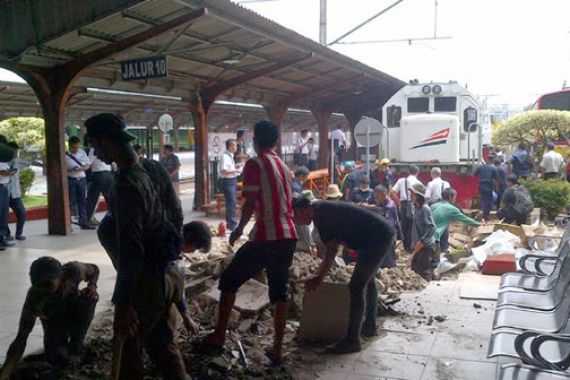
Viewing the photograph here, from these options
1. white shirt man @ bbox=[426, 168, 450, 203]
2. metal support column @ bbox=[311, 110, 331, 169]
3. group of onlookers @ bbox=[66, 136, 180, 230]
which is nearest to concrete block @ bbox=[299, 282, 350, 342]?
A: group of onlookers @ bbox=[66, 136, 180, 230]

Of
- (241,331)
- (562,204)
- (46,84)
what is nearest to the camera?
(241,331)

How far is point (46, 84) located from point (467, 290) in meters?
7.78

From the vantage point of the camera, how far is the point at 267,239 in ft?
15.4

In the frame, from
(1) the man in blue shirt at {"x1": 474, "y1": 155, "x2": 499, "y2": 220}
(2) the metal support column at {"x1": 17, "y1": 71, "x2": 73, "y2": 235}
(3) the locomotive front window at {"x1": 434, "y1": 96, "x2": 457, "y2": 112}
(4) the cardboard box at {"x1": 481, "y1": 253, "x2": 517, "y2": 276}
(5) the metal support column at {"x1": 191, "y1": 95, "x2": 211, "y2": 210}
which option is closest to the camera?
(4) the cardboard box at {"x1": 481, "y1": 253, "x2": 517, "y2": 276}

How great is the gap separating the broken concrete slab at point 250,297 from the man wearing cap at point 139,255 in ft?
6.62

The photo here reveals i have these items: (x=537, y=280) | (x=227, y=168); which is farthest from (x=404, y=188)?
(x=537, y=280)

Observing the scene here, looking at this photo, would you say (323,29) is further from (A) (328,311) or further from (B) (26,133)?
(A) (328,311)

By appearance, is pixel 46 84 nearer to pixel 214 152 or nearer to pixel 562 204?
pixel 214 152

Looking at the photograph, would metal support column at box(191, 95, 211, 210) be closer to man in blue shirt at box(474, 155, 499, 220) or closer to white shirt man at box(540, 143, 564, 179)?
man in blue shirt at box(474, 155, 499, 220)

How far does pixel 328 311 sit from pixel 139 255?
2481 millimetres

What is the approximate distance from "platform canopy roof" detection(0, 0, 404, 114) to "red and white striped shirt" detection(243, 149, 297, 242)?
472 cm

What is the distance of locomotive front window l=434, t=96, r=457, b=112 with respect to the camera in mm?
15914

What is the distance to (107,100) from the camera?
19.1 m

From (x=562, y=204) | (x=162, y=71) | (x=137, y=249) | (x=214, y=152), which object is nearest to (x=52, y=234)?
(x=162, y=71)
